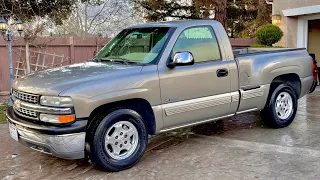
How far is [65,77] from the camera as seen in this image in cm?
438

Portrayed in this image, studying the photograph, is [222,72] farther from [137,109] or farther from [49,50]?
[49,50]

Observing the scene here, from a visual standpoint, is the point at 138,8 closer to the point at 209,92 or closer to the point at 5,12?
the point at 5,12

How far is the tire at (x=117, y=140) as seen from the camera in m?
4.27

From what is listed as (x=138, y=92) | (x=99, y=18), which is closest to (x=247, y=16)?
(x=99, y=18)

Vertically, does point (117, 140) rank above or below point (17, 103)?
below

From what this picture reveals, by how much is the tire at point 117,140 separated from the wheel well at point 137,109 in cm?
8

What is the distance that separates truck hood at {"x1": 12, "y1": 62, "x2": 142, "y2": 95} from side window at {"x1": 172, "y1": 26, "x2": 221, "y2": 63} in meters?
0.82

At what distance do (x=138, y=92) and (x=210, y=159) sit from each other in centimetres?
133

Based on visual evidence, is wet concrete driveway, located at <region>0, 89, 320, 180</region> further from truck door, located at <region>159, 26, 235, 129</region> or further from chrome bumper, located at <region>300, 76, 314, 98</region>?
chrome bumper, located at <region>300, 76, 314, 98</region>

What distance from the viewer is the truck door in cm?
483

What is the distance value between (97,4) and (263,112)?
14.0 metres

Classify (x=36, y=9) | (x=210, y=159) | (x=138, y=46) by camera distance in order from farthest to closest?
(x=36, y=9) → (x=138, y=46) → (x=210, y=159)

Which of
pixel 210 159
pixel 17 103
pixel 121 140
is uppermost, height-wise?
pixel 17 103

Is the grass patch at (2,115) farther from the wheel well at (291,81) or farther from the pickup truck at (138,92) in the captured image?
the wheel well at (291,81)
